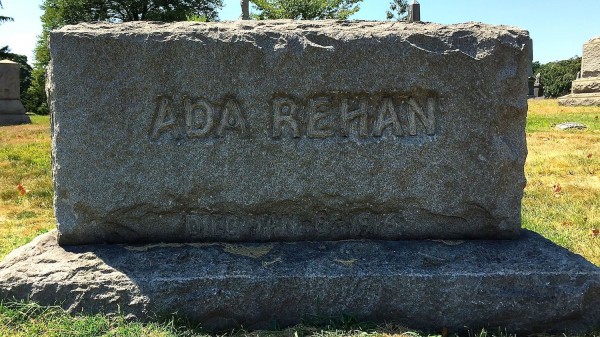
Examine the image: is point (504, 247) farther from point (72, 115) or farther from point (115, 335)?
point (72, 115)

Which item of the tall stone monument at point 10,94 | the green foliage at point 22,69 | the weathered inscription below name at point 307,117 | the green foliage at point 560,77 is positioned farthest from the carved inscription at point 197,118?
the green foliage at point 560,77

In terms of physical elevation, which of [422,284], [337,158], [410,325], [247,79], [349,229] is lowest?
[410,325]

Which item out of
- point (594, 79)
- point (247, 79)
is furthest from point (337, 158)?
point (594, 79)

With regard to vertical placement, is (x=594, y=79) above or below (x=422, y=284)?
above

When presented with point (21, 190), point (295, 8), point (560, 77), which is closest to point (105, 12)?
point (295, 8)

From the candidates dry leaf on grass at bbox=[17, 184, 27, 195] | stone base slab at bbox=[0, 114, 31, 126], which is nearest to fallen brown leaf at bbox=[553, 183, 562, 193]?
dry leaf on grass at bbox=[17, 184, 27, 195]

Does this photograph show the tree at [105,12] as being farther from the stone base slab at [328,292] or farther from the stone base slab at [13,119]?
the stone base slab at [328,292]

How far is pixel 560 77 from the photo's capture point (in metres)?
29.0

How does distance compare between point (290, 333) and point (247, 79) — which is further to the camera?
point (247, 79)

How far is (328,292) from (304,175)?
1.96 feet

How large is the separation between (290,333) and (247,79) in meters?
1.22

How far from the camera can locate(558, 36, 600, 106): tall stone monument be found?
13.1 meters

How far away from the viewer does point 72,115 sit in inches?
97.7

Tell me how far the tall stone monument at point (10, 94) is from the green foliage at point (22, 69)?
1426 centimetres
